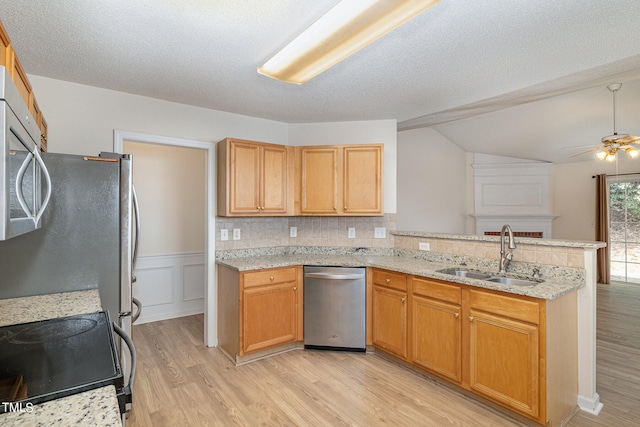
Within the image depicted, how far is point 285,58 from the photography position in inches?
81.6

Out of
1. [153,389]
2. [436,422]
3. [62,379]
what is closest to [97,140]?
[153,389]

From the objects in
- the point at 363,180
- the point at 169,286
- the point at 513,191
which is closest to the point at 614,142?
the point at 513,191

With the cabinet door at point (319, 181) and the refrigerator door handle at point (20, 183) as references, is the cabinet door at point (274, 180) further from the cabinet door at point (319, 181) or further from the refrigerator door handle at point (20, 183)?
the refrigerator door handle at point (20, 183)

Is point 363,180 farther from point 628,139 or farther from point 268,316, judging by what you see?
point 628,139

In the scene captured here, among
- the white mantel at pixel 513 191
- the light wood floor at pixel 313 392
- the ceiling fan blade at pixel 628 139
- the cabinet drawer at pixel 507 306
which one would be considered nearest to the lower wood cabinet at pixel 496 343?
the cabinet drawer at pixel 507 306

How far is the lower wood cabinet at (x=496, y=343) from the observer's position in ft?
6.72

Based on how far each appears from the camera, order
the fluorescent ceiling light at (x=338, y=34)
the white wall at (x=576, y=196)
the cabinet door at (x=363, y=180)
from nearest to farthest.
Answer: the fluorescent ceiling light at (x=338, y=34) < the cabinet door at (x=363, y=180) < the white wall at (x=576, y=196)

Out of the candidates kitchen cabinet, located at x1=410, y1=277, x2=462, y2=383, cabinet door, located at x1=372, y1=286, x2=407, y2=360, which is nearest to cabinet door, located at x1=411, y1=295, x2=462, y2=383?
kitchen cabinet, located at x1=410, y1=277, x2=462, y2=383

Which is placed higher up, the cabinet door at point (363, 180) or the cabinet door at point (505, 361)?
the cabinet door at point (363, 180)

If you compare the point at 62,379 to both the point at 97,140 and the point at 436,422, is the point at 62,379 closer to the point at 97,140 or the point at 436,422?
the point at 436,422

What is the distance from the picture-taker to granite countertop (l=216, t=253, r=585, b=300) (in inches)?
83.7

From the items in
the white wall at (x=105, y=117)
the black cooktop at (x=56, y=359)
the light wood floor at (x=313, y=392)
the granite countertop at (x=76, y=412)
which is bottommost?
the light wood floor at (x=313, y=392)

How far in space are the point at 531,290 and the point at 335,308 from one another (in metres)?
1.72

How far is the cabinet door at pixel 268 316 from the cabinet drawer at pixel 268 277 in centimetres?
4
